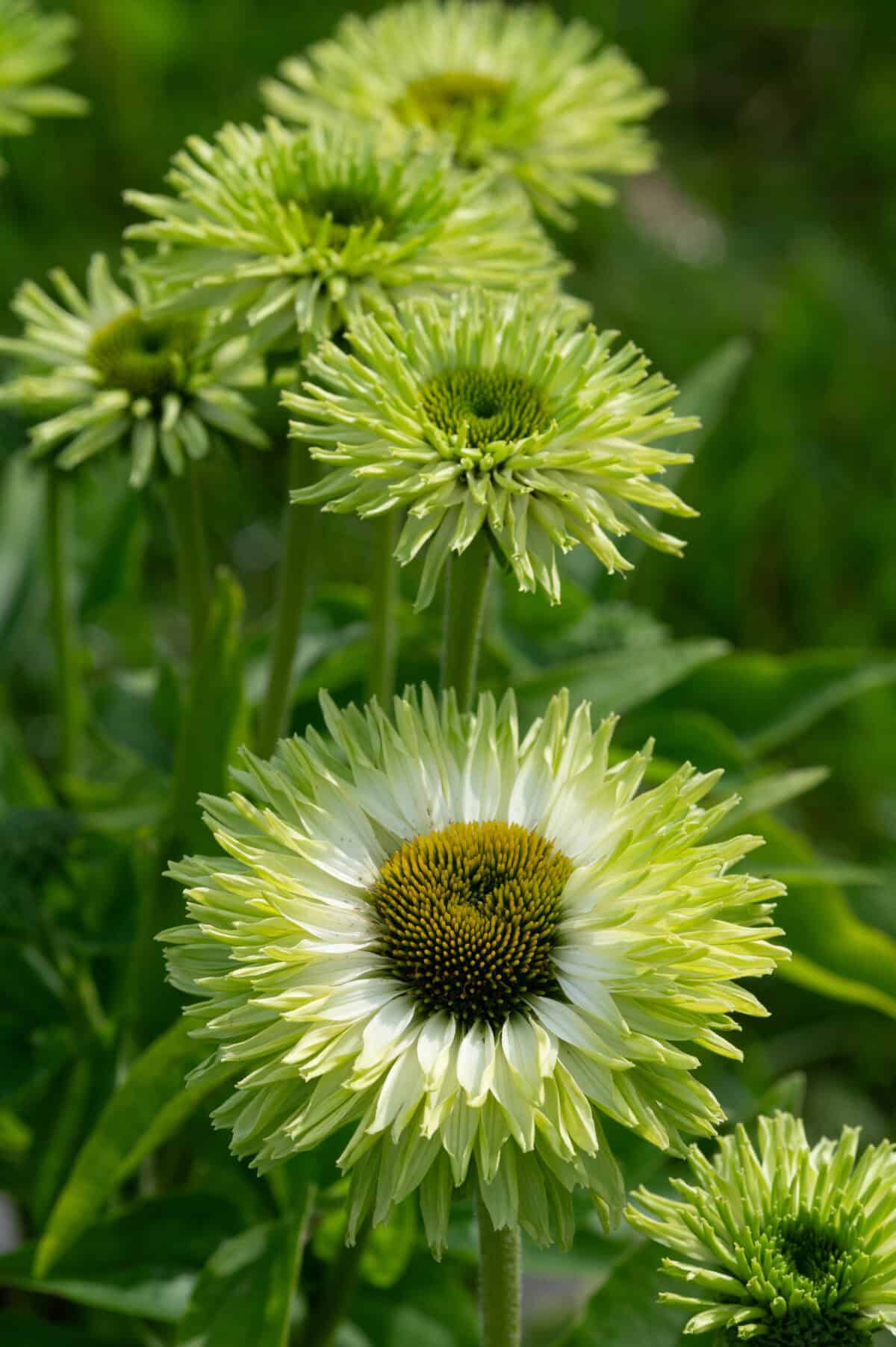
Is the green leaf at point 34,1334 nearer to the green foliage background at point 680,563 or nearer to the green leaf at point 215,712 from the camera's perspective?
the green foliage background at point 680,563

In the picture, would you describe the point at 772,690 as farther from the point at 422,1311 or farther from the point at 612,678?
the point at 422,1311

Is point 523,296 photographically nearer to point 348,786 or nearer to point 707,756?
point 348,786

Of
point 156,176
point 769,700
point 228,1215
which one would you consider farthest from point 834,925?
point 156,176

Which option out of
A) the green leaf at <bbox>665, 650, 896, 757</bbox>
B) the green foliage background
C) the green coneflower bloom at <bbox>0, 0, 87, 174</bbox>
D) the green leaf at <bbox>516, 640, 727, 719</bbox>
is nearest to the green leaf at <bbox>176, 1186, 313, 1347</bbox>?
the green foliage background

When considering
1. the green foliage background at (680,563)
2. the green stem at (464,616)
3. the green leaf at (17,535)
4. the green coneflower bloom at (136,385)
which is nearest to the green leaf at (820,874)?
the green foliage background at (680,563)

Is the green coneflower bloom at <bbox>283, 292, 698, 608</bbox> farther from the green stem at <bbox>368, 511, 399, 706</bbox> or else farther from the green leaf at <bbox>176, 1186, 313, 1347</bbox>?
the green leaf at <bbox>176, 1186, 313, 1347</bbox>
